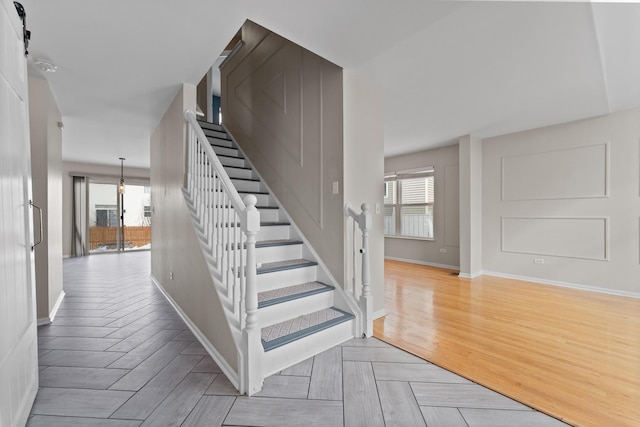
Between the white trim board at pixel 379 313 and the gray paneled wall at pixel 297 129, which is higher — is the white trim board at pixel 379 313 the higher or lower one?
the lower one

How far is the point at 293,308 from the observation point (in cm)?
234

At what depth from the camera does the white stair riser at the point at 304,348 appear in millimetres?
1914

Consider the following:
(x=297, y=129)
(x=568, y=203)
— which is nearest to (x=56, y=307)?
(x=297, y=129)

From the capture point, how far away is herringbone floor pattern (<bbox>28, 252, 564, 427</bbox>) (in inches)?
59.1

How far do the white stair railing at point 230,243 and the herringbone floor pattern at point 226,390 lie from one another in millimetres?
237

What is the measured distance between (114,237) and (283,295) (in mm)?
8057

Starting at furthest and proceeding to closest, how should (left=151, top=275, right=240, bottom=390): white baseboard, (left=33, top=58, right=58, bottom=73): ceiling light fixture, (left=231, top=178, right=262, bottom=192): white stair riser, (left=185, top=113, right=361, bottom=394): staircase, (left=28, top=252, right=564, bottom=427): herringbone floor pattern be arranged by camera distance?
1. (left=231, top=178, right=262, bottom=192): white stair riser
2. (left=33, top=58, right=58, bottom=73): ceiling light fixture
3. (left=185, top=113, right=361, bottom=394): staircase
4. (left=151, top=275, right=240, bottom=390): white baseboard
5. (left=28, top=252, right=564, bottom=427): herringbone floor pattern

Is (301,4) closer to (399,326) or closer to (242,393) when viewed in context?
(242,393)

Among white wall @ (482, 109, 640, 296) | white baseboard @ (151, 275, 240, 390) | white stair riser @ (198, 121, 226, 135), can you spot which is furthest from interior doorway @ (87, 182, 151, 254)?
white wall @ (482, 109, 640, 296)

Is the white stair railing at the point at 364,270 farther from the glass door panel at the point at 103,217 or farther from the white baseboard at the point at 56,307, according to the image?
the glass door panel at the point at 103,217

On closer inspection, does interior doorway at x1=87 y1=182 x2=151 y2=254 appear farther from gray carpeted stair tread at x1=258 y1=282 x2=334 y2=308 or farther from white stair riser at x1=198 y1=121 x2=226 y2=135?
gray carpeted stair tread at x1=258 y1=282 x2=334 y2=308

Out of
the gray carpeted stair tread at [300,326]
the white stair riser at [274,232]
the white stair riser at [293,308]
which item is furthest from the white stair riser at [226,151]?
the gray carpeted stair tread at [300,326]

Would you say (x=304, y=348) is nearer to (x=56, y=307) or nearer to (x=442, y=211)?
(x=56, y=307)

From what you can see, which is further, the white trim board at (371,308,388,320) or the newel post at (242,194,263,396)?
the white trim board at (371,308,388,320)
